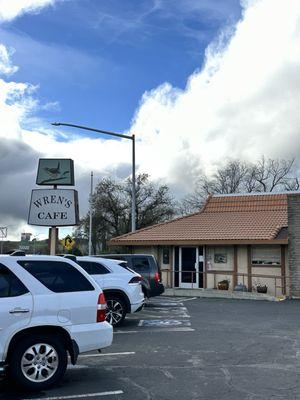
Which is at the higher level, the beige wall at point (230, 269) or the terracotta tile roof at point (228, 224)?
the terracotta tile roof at point (228, 224)

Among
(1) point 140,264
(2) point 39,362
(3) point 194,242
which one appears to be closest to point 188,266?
(3) point 194,242

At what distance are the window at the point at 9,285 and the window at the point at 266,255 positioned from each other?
19.0 metres

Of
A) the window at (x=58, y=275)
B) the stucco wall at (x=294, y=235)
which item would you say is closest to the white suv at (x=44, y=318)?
the window at (x=58, y=275)

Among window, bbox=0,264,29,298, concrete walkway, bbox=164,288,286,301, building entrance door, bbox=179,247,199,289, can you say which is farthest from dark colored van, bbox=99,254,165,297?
window, bbox=0,264,29,298

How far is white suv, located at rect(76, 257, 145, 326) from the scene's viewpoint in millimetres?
12273

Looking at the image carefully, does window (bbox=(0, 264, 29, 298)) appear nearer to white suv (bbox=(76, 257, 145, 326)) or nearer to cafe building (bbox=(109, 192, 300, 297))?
white suv (bbox=(76, 257, 145, 326))

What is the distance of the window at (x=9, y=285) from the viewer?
6355 mm

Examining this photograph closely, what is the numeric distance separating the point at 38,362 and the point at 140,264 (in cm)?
1079

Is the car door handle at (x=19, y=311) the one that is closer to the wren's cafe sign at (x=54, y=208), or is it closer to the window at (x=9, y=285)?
the window at (x=9, y=285)

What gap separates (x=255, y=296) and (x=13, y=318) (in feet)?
54.0

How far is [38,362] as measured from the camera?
640 centimetres

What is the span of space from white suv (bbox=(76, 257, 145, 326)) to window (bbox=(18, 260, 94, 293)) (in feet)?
17.2

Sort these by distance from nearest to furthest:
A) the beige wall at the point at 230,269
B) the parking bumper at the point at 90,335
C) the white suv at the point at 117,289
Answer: the parking bumper at the point at 90,335 < the white suv at the point at 117,289 < the beige wall at the point at 230,269

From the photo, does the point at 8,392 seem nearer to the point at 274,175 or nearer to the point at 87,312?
the point at 87,312
